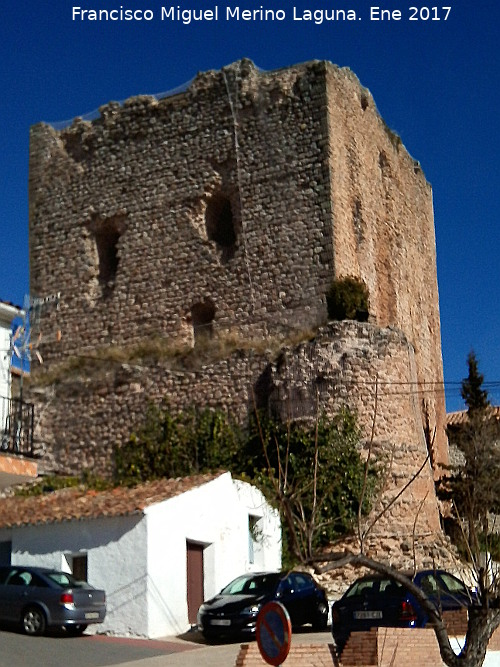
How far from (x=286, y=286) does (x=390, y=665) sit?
14.9m

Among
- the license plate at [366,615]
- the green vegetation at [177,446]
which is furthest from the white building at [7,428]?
the license plate at [366,615]

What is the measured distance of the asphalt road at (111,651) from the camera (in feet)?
50.9

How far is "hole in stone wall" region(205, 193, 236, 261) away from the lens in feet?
96.1

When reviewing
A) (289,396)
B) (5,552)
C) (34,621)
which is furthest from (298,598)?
(289,396)

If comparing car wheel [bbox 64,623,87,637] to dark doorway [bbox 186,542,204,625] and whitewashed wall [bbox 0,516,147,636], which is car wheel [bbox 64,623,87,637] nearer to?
whitewashed wall [bbox 0,516,147,636]

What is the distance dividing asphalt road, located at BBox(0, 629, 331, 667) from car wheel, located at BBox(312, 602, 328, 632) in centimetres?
37

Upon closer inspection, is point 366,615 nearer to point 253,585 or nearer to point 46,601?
point 253,585

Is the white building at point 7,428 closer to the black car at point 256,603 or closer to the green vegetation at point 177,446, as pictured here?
the green vegetation at point 177,446

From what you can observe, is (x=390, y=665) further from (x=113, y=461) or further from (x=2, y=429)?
(x=113, y=461)

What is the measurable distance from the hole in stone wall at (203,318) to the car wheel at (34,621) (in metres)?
11.5

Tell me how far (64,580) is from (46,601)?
0.61 meters

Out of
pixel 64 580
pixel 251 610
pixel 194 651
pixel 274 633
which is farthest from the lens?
pixel 64 580

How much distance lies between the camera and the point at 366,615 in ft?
52.4

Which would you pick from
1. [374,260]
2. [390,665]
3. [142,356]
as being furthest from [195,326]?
[390,665]
